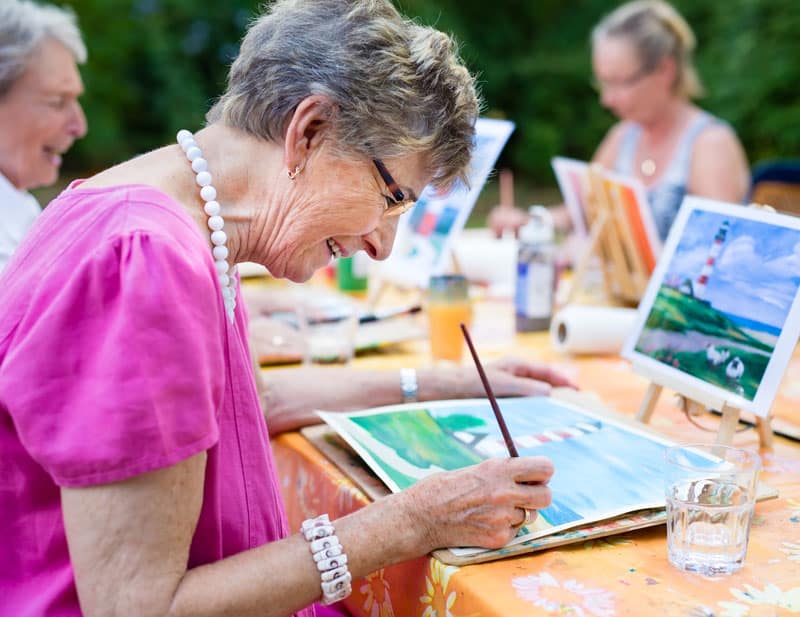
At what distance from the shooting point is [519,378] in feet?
5.37

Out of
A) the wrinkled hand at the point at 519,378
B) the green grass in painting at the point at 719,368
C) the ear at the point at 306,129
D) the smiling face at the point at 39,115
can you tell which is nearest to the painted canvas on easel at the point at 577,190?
the wrinkled hand at the point at 519,378

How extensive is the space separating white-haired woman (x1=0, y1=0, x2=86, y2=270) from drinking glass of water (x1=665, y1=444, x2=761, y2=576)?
1807 mm

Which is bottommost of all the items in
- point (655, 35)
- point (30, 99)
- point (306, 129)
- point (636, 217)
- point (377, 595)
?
point (377, 595)

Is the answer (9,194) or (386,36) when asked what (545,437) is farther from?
(9,194)

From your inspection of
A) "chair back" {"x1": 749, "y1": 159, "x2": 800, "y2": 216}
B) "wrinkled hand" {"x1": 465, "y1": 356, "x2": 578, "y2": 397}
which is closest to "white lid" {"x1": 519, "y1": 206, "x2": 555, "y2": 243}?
"wrinkled hand" {"x1": 465, "y1": 356, "x2": 578, "y2": 397}

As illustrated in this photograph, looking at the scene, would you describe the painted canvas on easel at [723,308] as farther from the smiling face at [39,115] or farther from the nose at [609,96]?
the nose at [609,96]

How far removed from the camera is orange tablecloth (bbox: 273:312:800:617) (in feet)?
3.08

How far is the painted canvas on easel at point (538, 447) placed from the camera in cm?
114

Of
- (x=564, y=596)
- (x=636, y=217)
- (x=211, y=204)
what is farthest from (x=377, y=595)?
(x=636, y=217)

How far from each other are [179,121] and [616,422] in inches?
323

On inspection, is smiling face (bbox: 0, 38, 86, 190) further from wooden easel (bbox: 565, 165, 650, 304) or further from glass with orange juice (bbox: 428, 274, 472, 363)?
wooden easel (bbox: 565, 165, 650, 304)

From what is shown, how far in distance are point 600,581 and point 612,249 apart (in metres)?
1.57

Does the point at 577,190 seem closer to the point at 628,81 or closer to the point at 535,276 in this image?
the point at 535,276

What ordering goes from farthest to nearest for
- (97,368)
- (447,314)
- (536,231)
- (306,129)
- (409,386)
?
(536,231) → (447,314) → (409,386) → (306,129) → (97,368)
